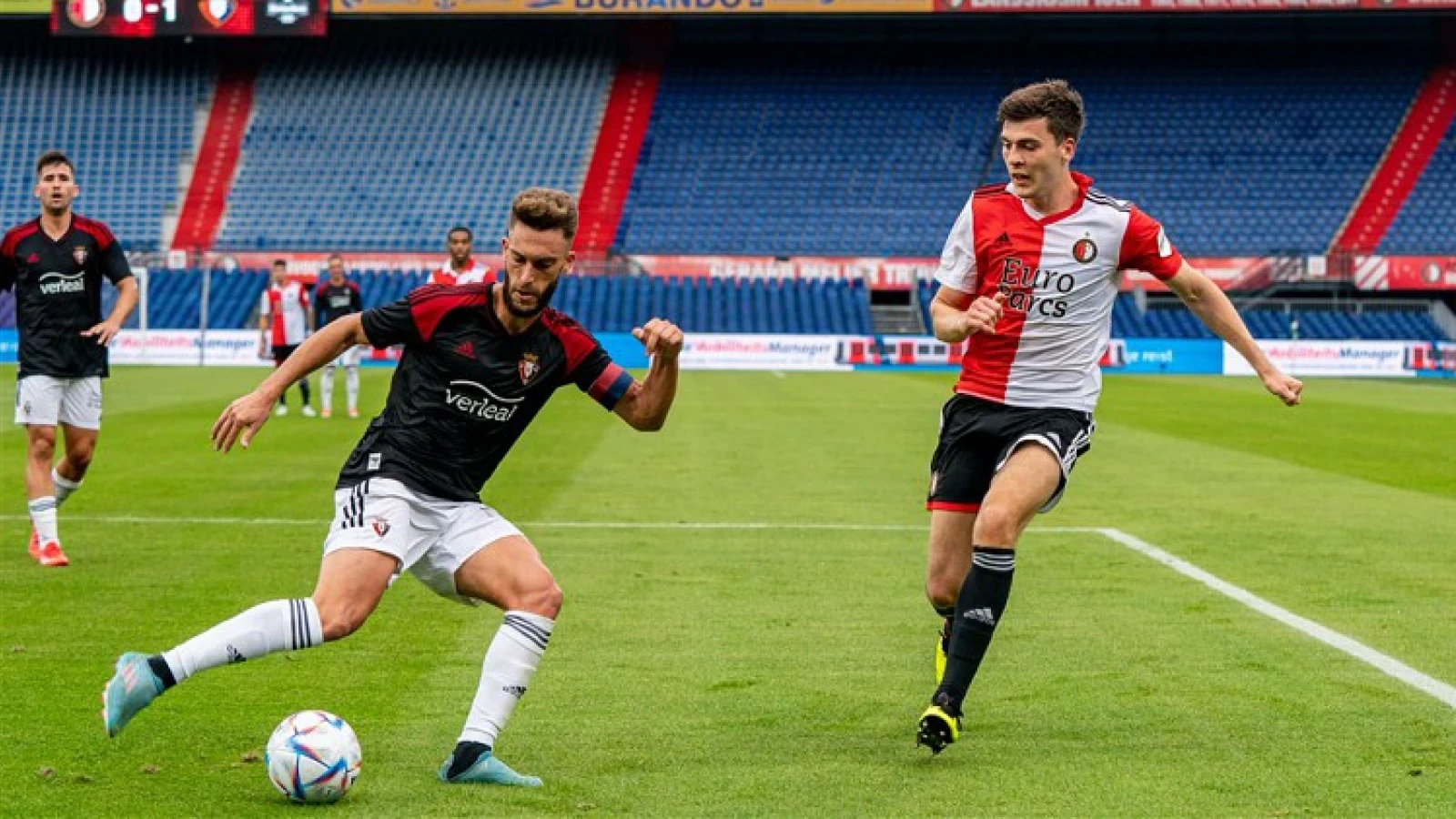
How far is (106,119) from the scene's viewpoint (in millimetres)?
58500

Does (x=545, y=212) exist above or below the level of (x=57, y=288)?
above

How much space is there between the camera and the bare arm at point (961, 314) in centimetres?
639

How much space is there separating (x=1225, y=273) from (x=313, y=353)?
47790 mm

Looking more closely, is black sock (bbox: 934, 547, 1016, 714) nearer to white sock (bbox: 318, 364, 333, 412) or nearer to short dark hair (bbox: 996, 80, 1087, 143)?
short dark hair (bbox: 996, 80, 1087, 143)

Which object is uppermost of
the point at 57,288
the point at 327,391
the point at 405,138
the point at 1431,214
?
the point at 57,288

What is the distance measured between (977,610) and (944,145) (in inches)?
2009

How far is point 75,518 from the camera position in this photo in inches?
527

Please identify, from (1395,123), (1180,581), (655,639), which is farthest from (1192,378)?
(655,639)

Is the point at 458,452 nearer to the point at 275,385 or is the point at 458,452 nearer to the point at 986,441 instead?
the point at 275,385

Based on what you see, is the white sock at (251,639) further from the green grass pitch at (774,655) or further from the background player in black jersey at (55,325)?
the background player in black jersey at (55,325)

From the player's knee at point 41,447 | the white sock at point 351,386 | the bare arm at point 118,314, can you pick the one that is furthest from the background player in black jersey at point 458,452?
the white sock at point 351,386

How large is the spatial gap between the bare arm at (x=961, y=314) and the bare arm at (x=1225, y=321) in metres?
0.75

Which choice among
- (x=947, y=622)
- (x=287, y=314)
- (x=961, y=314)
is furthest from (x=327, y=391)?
(x=961, y=314)

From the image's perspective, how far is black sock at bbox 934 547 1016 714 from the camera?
645 cm
